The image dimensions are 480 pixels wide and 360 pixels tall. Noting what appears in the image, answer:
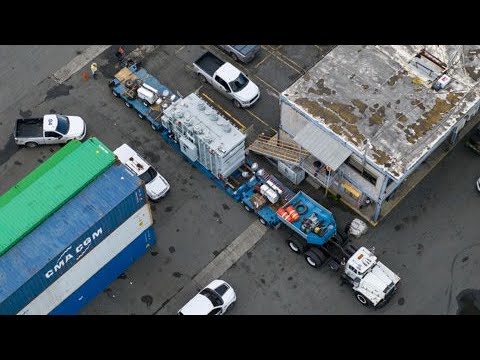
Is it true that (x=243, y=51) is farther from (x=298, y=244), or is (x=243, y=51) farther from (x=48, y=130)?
(x=298, y=244)

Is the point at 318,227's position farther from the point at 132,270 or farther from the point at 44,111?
the point at 44,111

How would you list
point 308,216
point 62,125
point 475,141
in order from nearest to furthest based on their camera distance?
point 308,216
point 475,141
point 62,125

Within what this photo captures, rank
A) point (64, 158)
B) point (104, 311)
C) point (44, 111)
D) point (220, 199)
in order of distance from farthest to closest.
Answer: point (44, 111), point (220, 199), point (104, 311), point (64, 158)

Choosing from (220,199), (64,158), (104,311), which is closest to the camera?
(64,158)

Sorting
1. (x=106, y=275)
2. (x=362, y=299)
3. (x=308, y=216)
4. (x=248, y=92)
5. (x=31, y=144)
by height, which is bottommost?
(x=31, y=144)

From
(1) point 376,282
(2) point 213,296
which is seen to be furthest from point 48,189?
(1) point 376,282

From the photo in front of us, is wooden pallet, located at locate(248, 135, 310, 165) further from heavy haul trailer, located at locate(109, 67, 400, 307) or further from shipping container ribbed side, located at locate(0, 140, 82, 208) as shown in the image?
shipping container ribbed side, located at locate(0, 140, 82, 208)

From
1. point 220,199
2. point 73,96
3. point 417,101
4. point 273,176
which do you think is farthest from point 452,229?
point 73,96

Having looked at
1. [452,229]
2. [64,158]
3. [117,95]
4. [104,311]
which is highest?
[452,229]
